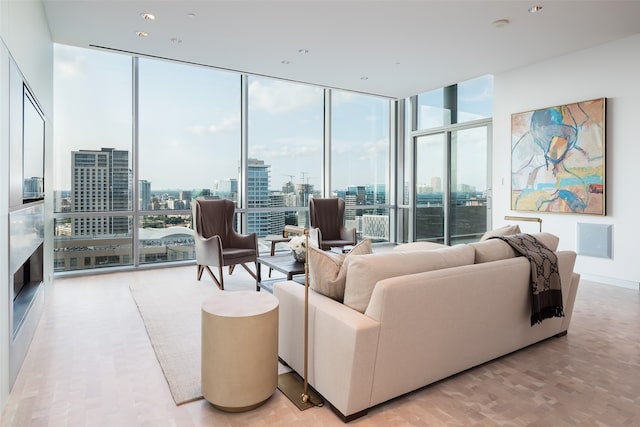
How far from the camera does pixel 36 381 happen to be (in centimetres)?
241

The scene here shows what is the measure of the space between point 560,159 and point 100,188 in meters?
6.09

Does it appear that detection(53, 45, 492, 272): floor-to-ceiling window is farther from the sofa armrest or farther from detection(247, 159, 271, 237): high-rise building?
the sofa armrest

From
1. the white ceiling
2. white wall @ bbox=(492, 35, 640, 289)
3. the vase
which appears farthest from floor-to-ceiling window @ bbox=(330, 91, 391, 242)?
the vase

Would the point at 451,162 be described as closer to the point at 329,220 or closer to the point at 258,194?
the point at 329,220

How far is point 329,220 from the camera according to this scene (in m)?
6.18

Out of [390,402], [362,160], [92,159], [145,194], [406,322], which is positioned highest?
[362,160]

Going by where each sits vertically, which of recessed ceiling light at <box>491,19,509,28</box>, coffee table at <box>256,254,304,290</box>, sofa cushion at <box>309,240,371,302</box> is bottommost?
coffee table at <box>256,254,304,290</box>

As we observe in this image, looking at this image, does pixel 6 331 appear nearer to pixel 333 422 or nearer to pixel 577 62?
pixel 333 422

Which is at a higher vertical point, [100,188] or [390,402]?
[100,188]

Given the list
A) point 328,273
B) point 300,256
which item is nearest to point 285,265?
point 300,256

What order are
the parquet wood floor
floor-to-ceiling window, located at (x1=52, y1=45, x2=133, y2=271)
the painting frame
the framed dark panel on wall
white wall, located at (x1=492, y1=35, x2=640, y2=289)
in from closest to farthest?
the parquet wood floor, the framed dark panel on wall, white wall, located at (x1=492, y1=35, x2=640, y2=289), the painting frame, floor-to-ceiling window, located at (x1=52, y1=45, x2=133, y2=271)

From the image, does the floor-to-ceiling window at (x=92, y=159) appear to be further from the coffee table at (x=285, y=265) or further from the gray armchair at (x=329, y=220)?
the gray armchair at (x=329, y=220)

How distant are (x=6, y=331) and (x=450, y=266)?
8.35 feet

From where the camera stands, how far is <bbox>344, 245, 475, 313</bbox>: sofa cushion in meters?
2.11
